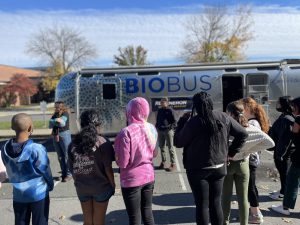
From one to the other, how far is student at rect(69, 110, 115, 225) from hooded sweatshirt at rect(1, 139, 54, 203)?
0.32 metres

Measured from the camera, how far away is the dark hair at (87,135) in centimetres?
391

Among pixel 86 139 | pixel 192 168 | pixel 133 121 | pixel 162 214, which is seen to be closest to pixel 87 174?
pixel 86 139

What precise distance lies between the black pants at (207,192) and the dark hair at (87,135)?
3.74 feet

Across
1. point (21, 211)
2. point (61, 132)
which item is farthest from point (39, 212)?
point (61, 132)

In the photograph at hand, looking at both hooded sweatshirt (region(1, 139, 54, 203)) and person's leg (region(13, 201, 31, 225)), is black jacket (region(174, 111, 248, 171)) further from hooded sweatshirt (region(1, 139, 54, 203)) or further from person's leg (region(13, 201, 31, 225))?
person's leg (region(13, 201, 31, 225))

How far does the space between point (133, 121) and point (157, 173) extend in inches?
193

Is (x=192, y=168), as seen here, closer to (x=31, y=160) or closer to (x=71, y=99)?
(x=31, y=160)

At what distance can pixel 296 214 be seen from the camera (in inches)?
226

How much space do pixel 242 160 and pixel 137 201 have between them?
4.79 ft

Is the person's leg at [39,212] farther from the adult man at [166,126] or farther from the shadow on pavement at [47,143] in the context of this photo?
the shadow on pavement at [47,143]

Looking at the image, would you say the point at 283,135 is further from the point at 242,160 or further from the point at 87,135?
the point at 87,135

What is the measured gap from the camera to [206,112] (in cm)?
418

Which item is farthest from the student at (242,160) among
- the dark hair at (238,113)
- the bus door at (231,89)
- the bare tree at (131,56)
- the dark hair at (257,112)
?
the bare tree at (131,56)

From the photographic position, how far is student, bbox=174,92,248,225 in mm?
4195
